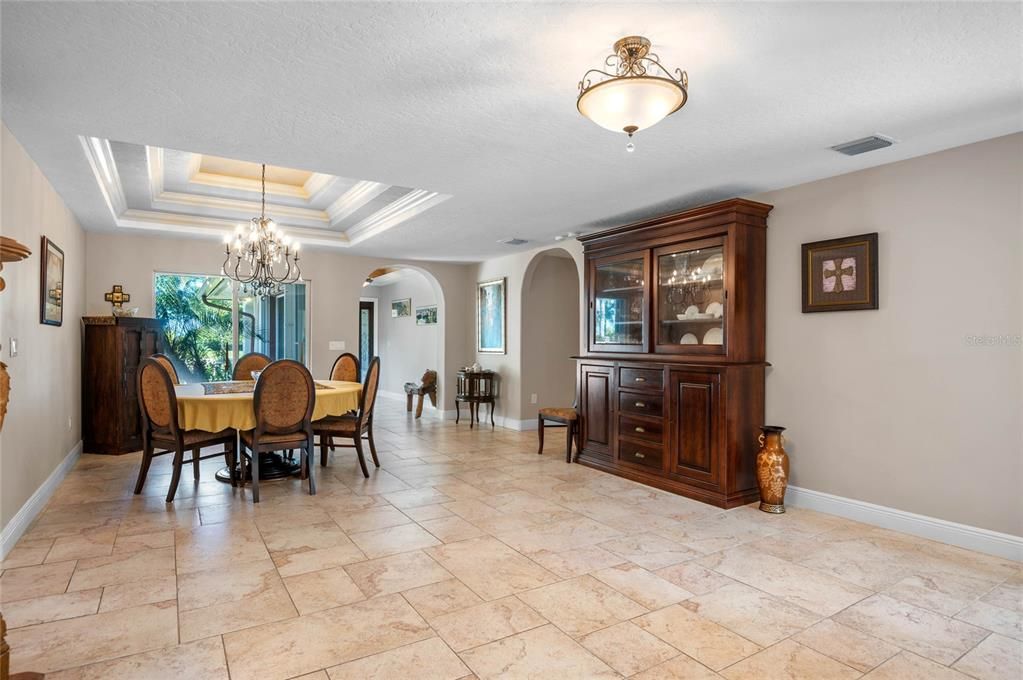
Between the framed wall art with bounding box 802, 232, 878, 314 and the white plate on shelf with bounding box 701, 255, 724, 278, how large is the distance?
1.75 ft

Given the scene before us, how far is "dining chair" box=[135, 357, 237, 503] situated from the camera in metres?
3.90

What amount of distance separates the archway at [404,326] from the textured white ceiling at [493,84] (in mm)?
4991

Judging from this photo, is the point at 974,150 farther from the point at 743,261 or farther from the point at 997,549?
the point at 997,549

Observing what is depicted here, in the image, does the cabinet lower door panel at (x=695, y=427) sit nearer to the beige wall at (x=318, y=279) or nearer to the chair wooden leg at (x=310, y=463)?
the chair wooden leg at (x=310, y=463)

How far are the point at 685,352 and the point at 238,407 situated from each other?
127 inches

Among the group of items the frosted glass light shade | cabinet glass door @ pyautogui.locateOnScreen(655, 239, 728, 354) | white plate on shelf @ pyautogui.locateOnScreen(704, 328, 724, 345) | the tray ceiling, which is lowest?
white plate on shelf @ pyautogui.locateOnScreen(704, 328, 724, 345)

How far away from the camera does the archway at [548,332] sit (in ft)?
24.0

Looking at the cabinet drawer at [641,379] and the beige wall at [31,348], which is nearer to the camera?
the beige wall at [31,348]

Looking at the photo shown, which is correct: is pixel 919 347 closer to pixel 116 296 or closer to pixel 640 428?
pixel 640 428

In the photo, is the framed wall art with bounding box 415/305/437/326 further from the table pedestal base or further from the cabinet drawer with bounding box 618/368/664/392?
the cabinet drawer with bounding box 618/368/664/392

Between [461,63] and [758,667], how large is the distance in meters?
2.49

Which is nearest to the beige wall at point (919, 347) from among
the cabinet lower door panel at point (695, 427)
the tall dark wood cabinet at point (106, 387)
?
the cabinet lower door panel at point (695, 427)

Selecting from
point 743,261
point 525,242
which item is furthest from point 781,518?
point 525,242

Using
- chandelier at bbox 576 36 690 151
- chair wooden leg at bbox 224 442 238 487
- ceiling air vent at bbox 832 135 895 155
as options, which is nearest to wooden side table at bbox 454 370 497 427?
chair wooden leg at bbox 224 442 238 487
